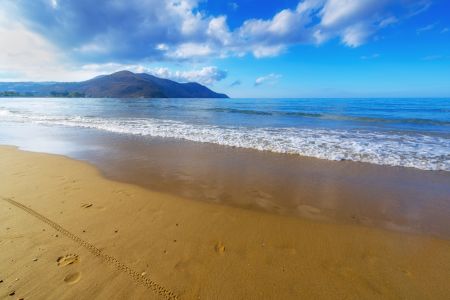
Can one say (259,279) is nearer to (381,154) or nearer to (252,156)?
(252,156)

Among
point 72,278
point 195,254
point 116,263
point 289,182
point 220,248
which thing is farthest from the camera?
point 289,182

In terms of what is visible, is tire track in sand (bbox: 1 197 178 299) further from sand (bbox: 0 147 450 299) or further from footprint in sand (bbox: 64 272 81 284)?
footprint in sand (bbox: 64 272 81 284)

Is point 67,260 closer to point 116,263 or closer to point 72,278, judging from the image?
point 72,278

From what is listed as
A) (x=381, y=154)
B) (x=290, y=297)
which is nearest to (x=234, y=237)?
(x=290, y=297)

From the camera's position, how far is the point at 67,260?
3133 mm

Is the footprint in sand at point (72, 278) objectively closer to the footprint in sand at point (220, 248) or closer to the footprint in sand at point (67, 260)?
the footprint in sand at point (67, 260)

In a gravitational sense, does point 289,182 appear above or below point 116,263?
below

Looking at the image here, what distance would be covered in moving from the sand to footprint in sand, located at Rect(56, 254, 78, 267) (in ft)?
0.04

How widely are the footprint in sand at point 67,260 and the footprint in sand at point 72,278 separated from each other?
0.81 feet

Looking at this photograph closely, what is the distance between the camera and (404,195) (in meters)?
5.57

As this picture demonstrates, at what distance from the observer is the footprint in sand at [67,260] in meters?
3.07

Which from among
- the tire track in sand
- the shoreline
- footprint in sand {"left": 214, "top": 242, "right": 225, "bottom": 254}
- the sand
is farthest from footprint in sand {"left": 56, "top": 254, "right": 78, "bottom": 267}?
the shoreline

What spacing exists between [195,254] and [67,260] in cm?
172

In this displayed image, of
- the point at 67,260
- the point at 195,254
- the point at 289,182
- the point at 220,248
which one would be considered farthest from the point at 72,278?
the point at 289,182
